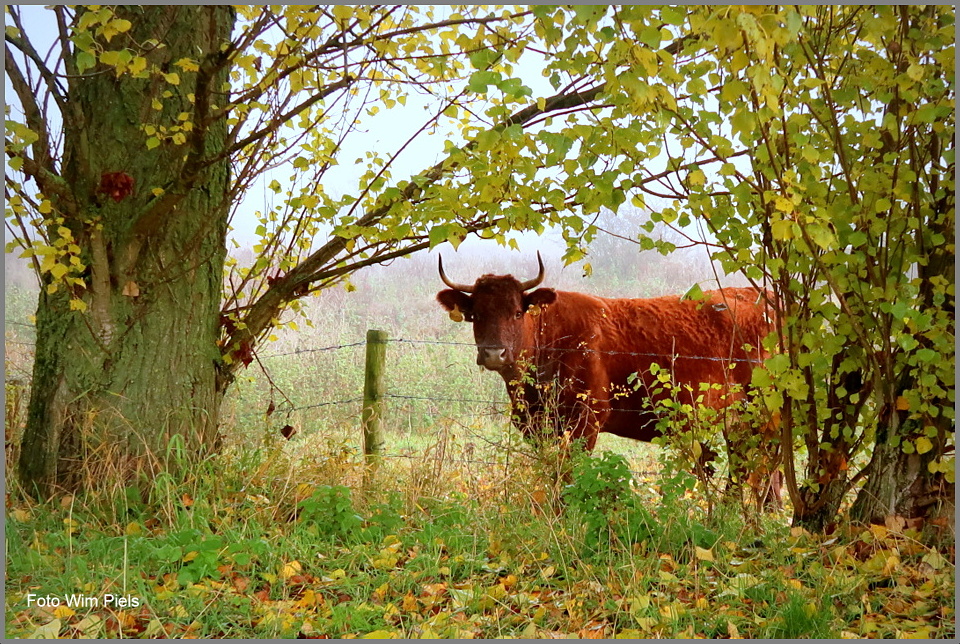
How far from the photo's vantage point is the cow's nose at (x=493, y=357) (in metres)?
→ 5.43

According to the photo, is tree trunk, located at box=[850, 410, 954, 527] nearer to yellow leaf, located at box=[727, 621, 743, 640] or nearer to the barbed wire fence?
yellow leaf, located at box=[727, 621, 743, 640]

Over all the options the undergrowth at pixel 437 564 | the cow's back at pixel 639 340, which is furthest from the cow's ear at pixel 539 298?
the undergrowth at pixel 437 564

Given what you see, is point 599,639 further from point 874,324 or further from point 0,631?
point 0,631

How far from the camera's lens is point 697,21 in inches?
96.6

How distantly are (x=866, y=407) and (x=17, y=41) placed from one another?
4197 mm

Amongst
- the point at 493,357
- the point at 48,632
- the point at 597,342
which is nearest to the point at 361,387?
the point at 597,342

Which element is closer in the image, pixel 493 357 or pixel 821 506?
pixel 821 506

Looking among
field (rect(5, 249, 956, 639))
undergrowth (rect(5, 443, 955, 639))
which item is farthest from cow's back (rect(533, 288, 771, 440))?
undergrowth (rect(5, 443, 955, 639))

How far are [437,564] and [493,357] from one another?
224cm

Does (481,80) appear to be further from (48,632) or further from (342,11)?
(48,632)

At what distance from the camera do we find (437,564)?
3.34 m

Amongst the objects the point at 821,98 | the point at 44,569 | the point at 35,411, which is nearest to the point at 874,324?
the point at 821,98

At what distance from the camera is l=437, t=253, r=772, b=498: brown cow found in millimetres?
5629

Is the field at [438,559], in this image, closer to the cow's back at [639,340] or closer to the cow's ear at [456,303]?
the cow's ear at [456,303]
